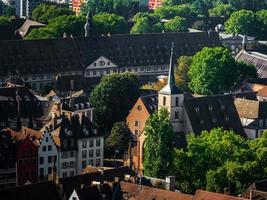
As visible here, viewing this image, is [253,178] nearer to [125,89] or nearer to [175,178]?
[175,178]

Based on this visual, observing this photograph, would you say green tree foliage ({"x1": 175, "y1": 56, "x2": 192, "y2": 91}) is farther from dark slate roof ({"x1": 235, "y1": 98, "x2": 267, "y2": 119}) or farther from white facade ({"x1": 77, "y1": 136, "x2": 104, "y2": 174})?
white facade ({"x1": 77, "y1": 136, "x2": 104, "y2": 174})

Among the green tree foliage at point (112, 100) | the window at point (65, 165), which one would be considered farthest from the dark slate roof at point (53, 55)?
the window at point (65, 165)

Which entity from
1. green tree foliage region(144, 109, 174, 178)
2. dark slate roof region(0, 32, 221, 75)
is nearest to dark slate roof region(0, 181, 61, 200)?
green tree foliage region(144, 109, 174, 178)

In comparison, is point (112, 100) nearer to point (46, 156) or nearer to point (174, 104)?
point (174, 104)

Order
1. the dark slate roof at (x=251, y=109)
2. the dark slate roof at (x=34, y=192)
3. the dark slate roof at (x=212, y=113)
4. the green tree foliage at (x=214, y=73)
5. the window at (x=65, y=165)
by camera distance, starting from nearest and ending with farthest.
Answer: the dark slate roof at (x=34, y=192) < the window at (x=65, y=165) < the dark slate roof at (x=212, y=113) < the dark slate roof at (x=251, y=109) < the green tree foliage at (x=214, y=73)

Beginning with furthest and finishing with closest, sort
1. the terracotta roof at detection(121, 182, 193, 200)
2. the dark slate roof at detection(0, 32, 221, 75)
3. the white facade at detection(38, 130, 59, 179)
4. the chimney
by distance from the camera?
1. the dark slate roof at detection(0, 32, 221, 75)
2. the white facade at detection(38, 130, 59, 179)
3. the chimney
4. the terracotta roof at detection(121, 182, 193, 200)

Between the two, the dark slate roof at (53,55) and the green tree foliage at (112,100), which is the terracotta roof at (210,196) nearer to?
the green tree foliage at (112,100)
